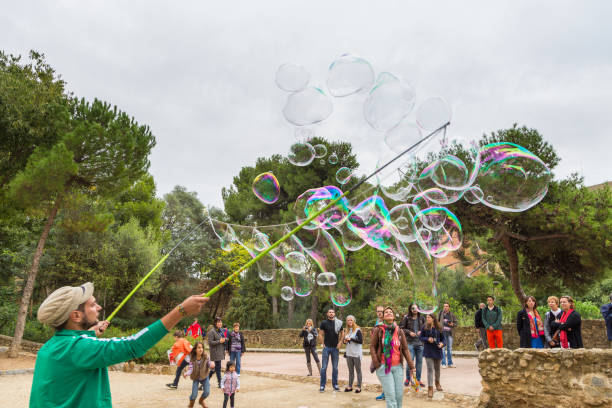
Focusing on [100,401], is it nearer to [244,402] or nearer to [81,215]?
[244,402]

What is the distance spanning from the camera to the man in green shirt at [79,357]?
1.73m

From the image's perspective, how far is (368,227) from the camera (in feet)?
28.5

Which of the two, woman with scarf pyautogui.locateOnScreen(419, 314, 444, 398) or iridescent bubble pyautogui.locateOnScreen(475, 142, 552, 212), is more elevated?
iridescent bubble pyautogui.locateOnScreen(475, 142, 552, 212)

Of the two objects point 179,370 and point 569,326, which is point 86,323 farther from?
point 179,370

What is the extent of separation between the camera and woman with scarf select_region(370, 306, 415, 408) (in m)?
5.66

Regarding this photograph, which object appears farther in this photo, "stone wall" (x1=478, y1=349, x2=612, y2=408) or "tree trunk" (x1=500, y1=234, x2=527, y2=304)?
"tree trunk" (x1=500, y1=234, x2=527, y2=304)

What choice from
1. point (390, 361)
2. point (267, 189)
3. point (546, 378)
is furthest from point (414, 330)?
point (267, 189)

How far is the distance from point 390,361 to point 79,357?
4.82 meters

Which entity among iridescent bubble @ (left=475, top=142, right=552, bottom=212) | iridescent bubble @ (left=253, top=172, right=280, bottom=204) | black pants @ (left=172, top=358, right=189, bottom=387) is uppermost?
iridescent bubble @ (left=253, top=172, right=280, bottom=204)

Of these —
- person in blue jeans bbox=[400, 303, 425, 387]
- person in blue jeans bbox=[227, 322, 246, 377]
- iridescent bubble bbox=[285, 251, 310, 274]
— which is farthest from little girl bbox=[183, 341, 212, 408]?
person in blue jeans bbox=[400, 303, 425, 387]

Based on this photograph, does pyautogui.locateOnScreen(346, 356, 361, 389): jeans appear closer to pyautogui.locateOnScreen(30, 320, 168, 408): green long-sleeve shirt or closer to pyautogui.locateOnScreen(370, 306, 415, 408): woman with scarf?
pyautogui.locateOnScreen(370, 306, 415, 408): woman with scarf

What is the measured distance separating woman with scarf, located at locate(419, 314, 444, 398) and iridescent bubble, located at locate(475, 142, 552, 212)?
2.98 meters

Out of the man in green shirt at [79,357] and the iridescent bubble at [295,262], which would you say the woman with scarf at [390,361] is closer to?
the iridescent bubble at [295,262]

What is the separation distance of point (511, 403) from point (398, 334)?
2020 millimetres
